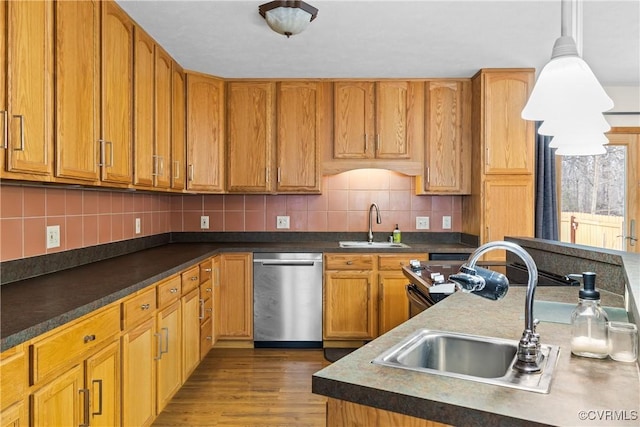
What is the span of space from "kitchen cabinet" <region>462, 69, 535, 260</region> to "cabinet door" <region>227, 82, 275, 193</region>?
1832mm

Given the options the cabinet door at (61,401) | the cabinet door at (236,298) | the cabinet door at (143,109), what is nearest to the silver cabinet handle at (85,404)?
the cabinet door at (61,401)

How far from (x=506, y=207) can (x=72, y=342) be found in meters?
3.33

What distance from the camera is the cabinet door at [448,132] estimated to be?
405 centimetres

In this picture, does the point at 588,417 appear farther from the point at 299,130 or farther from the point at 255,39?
the point at 299,130

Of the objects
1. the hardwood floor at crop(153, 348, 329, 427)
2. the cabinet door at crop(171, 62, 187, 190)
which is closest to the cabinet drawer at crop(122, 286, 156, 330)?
the hardwood floor at crop(153, 348, 329, 427)

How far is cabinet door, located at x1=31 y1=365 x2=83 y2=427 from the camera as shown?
1.40 m

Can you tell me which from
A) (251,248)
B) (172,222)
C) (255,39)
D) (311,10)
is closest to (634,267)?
(311,10)

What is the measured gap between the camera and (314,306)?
389 cm

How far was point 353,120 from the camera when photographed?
4.09 meters

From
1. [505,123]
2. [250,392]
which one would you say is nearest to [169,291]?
[250,392]

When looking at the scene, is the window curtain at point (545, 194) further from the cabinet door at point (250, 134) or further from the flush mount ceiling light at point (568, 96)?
the flush mount ceiling light at point (568, 96)

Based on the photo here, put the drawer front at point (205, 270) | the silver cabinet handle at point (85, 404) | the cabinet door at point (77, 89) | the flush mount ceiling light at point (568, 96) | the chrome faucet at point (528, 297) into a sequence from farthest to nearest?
1. the drawer front at point (205, 270)
2. the cabinet door at point (77, 89)
3. the silver cabinet handle at point (85, 404)
4. the flush mount ceiling light at point (568, 96)
5. the chrome faucet at point (528, 297)

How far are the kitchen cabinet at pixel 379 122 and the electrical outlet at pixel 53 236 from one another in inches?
92.6

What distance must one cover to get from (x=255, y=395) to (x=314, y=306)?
1.04 m
